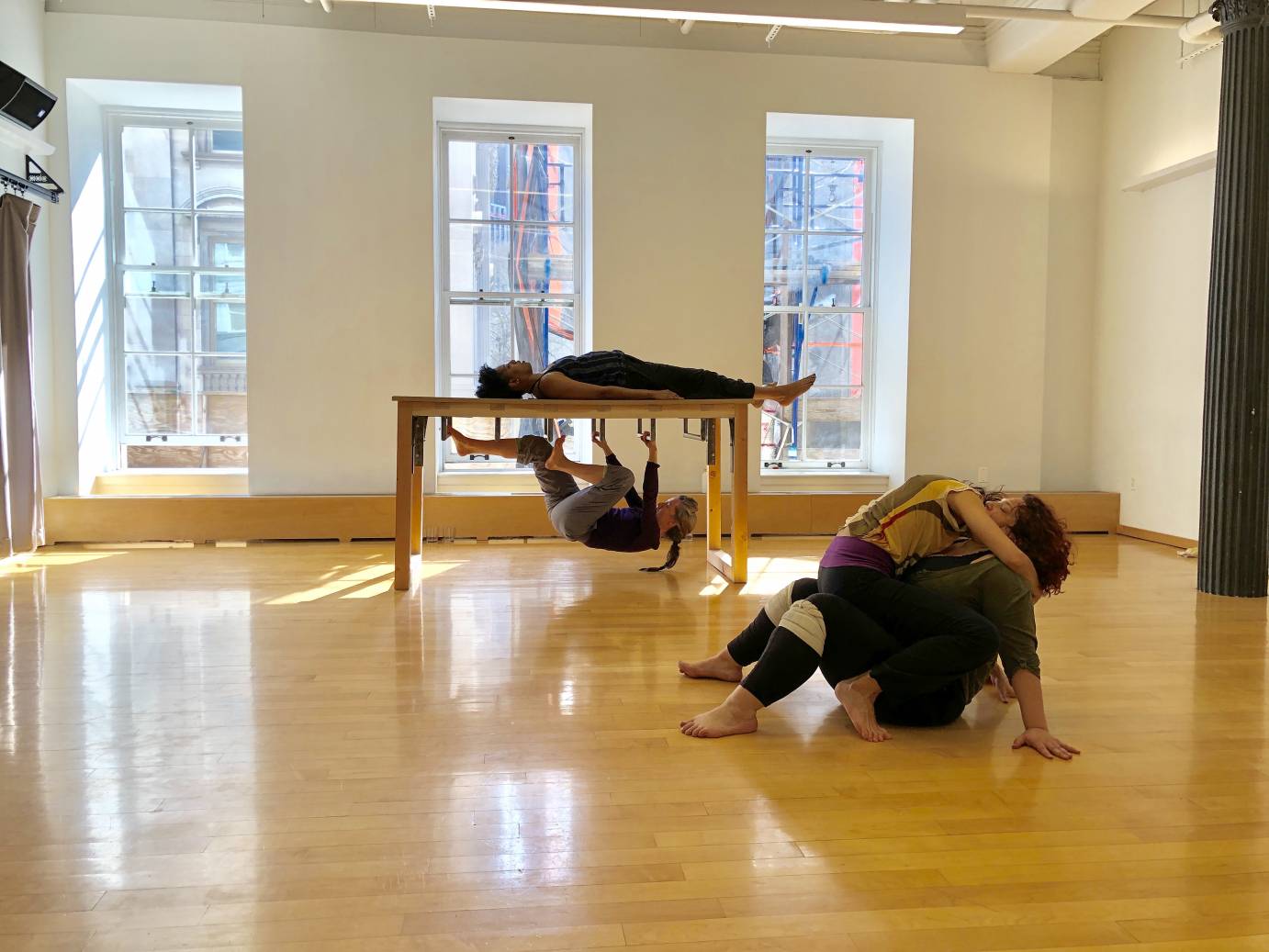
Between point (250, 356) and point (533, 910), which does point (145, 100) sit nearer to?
point (250, 356)

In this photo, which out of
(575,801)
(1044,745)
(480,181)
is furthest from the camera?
(480,181)

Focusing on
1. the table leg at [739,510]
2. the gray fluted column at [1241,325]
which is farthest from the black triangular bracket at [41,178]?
the gray fluted column at [1241,325]

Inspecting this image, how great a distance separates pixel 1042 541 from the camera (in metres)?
2.50

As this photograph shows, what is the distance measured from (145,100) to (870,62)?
532 centimetres

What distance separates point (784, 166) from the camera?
7.56 metres

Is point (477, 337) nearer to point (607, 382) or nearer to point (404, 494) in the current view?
point (607, 382)

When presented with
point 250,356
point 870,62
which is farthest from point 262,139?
point 870,62

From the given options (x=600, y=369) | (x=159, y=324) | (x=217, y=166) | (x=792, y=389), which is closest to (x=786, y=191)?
(x=792, y=389)

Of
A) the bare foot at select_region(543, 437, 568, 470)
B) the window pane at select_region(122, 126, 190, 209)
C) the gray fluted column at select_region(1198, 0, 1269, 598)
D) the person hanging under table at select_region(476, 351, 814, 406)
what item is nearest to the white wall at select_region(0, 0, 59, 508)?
the window pane at select_region(122, 126, 190, 209)

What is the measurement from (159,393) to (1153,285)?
733 cm

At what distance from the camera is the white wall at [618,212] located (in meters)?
6.52

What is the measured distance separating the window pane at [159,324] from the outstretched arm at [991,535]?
20.4 ft

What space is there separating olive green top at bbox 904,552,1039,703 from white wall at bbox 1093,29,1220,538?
4556 millimetres

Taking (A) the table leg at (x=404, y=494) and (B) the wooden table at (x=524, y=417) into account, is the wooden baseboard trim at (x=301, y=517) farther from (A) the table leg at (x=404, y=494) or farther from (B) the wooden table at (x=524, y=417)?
(A) the table leg at (x=404, y=494)
